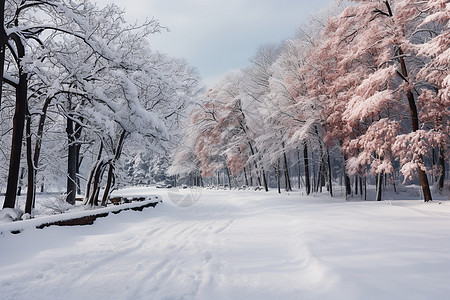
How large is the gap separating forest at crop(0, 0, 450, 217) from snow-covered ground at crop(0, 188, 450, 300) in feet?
13.0

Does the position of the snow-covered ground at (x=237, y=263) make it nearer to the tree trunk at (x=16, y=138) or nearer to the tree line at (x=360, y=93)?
the tree trunk at (x=16, y=138)

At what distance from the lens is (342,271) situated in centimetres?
391

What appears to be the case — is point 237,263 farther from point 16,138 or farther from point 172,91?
point 172,91

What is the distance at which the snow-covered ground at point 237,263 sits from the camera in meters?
3.50

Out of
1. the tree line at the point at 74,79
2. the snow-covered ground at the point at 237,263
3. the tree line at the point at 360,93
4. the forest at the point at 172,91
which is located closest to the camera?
the snow-covered ground at the point at 237,263

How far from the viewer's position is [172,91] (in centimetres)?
1231

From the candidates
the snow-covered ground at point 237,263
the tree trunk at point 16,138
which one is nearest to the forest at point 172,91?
the tree trunk at point 16,138

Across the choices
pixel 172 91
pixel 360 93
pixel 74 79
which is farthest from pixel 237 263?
pixel 360 93

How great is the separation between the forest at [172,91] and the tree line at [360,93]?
81mm

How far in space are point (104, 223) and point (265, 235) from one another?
5.34 metres

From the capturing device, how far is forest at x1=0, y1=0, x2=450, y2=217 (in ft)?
28.0

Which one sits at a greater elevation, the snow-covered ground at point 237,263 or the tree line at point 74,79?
the tree line at point 74,79

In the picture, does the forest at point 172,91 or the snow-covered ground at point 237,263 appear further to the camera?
the forest at point 172,91

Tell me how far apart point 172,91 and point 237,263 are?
908cm
